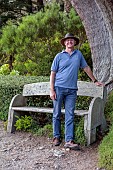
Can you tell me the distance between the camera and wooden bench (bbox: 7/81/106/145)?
15.8 feet

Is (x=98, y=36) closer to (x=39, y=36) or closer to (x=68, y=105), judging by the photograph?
(x=39, y=36)

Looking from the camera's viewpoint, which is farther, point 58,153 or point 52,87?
point 52,87

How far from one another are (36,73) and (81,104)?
10.1ft

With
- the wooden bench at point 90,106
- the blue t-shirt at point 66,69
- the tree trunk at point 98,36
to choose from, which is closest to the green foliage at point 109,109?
the wooden bench at point 90,106

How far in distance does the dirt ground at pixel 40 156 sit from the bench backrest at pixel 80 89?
0.84 m

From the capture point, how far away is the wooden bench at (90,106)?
4824mm

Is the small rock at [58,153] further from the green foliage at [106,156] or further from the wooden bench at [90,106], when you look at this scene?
the green foliage at [106,156]

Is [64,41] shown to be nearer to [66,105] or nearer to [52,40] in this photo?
[66,105]

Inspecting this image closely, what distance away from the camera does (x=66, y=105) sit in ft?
15.8

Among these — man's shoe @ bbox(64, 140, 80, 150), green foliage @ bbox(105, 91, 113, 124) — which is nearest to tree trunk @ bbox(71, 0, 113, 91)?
green foliage @ bbox(105, 91, 113, 124)

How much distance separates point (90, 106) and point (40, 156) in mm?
1091

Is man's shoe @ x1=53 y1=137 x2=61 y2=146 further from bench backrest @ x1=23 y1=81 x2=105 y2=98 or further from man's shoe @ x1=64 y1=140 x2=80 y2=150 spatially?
bench backrest @ x1=23 y1=81 x2=105 y2=98

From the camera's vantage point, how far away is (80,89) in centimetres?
538

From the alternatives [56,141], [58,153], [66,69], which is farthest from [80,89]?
[58,153]
